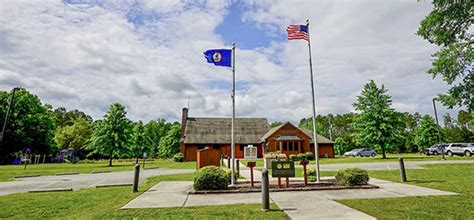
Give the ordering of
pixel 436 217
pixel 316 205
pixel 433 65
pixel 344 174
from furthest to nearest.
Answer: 1. pixel 433 65
2. pixel 344 174
3. pixel 316 205
4. pixel 436 217

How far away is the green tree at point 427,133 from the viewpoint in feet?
156

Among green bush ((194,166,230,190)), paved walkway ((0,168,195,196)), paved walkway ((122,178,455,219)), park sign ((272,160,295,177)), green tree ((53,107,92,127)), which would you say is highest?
green tree ((53,107,92,127))

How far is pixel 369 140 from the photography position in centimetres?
3359

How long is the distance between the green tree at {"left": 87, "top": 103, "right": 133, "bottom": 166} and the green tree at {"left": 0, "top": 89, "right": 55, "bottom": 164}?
18.2 metres

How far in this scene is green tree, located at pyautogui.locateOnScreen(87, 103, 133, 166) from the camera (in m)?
32.4

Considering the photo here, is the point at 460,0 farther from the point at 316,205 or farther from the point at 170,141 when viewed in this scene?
the point at 170,141

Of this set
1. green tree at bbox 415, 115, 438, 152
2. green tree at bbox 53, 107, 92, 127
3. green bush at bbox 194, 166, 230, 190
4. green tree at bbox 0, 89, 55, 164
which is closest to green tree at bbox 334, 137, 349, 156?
green tree at bbox 415, 115, 438, 152

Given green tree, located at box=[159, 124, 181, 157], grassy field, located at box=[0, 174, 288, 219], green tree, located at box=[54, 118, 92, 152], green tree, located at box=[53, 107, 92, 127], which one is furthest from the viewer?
green tree, located at box=[53, 107, 92, 127]

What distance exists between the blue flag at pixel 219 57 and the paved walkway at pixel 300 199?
18.8 feet

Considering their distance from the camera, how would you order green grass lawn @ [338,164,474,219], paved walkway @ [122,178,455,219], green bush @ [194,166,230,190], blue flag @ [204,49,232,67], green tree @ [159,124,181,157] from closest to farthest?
green grass lawn @ [338,164,474,219] < paved walkway @ [122,178,455,219] < green bush @ [194,166,230,190] < blue flag @ [204,49,232,67] < green tree @ [159,124,181,157]

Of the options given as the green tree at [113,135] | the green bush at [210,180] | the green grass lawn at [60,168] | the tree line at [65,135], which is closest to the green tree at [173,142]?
the tree line at [65,135]

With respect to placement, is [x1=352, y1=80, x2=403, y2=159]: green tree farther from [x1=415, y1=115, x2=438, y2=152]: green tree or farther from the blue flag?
the blue flag

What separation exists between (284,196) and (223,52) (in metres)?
6.73

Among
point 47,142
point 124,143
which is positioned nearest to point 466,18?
point 124,143
